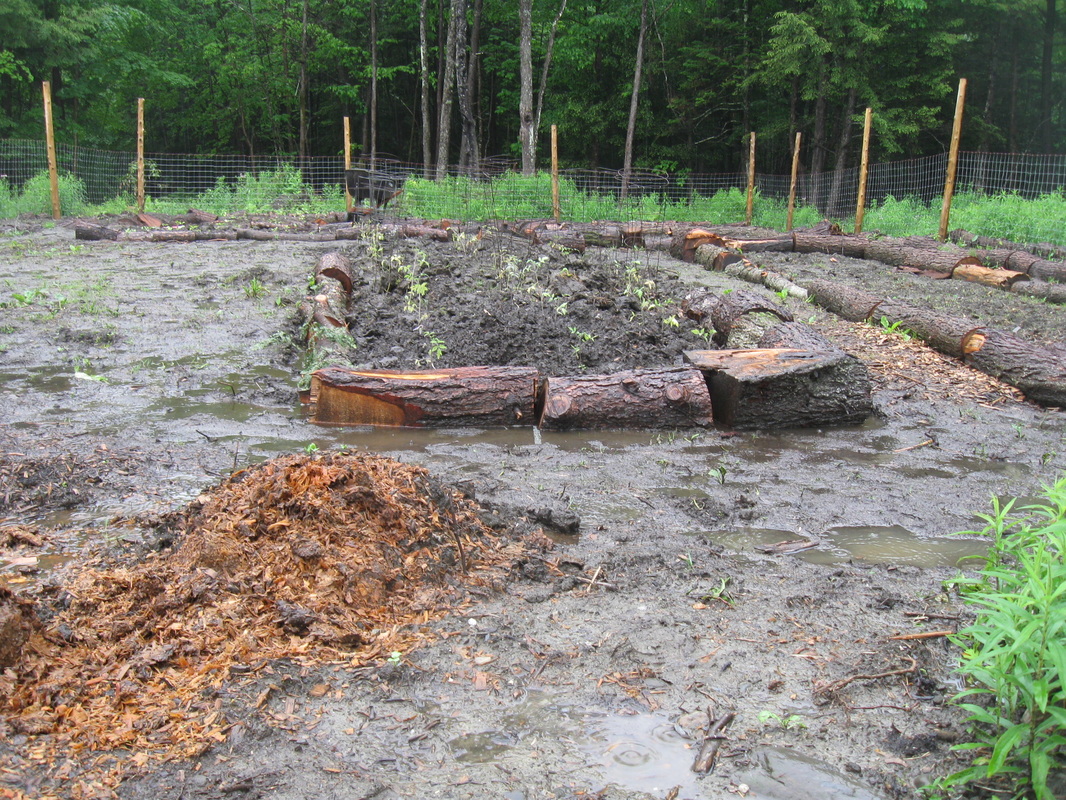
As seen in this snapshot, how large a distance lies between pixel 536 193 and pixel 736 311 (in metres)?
10.4

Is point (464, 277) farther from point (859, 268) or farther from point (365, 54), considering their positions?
point (365, 54)

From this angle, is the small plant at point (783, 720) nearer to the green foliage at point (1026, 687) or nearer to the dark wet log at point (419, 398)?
the green foliage at point (1026, 687)

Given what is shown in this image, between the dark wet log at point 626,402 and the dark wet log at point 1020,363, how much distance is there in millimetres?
3116

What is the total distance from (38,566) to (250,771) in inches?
77.9

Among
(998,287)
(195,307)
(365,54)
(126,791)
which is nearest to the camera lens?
(126,791)

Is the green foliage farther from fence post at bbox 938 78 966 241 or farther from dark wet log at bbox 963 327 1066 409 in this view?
fence post at bbox 938 78 966 241

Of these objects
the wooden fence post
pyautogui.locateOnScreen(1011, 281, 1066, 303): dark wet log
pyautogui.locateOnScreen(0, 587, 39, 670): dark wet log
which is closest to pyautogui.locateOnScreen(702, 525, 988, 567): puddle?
pyautogui.locateOnScreen(0, 587, 39, 670): dark wet log

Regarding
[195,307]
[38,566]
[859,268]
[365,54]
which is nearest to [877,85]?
[859,268]

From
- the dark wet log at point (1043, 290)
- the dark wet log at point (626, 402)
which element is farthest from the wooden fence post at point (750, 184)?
the dark wet log at point (626, 402)

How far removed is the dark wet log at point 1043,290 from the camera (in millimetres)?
10438

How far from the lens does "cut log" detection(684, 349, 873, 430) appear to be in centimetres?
608

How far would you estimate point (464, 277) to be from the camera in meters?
9.12

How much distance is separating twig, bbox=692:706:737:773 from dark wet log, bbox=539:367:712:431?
11.5 ft

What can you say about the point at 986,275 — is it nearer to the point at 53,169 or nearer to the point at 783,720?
the point at 783,720
